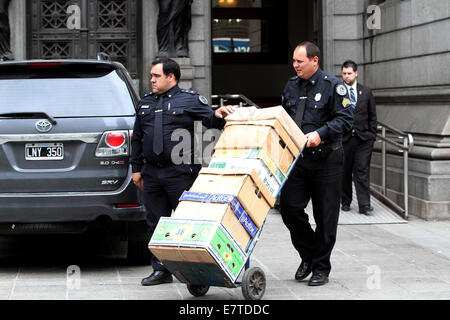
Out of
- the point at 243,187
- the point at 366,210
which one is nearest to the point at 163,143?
the point at 243,187

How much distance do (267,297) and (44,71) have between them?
302 centimetres

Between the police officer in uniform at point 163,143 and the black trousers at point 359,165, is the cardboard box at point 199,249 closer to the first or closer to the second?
the police officer in uniform at point 163,143

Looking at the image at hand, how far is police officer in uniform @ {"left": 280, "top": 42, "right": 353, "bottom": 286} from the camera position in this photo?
7172mm

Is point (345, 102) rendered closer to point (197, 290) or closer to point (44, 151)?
point (197, 290)

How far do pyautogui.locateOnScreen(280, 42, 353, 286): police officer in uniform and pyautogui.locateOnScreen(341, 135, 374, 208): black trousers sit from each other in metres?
4.33

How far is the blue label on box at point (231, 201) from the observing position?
6148mm

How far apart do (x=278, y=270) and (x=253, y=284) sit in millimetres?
1623

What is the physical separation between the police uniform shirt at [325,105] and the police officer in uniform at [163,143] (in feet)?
2.55

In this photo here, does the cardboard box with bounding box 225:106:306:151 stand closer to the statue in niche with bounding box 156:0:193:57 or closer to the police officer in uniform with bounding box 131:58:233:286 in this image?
the police officer in uniform with bounding box 131:58:233:286

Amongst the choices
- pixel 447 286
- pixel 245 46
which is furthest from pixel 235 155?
pixel 245 46

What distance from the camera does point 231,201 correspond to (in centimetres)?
612

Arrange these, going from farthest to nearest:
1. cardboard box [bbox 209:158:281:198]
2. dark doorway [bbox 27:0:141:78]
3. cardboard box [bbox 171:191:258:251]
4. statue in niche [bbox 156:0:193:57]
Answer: dark doorway [bbox 27:0:141:78] < statue in niche [bbox 156:0:193:57] < cardboard box [bbox 209:158:281:198] < cardboard box [bbox 171:191:258:251]

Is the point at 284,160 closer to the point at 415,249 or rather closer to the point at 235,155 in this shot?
the point at 235,155

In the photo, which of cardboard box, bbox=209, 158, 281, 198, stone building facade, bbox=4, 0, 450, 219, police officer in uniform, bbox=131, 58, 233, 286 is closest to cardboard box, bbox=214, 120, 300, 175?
cardboard box, bbox=209, 158, 281, 198
